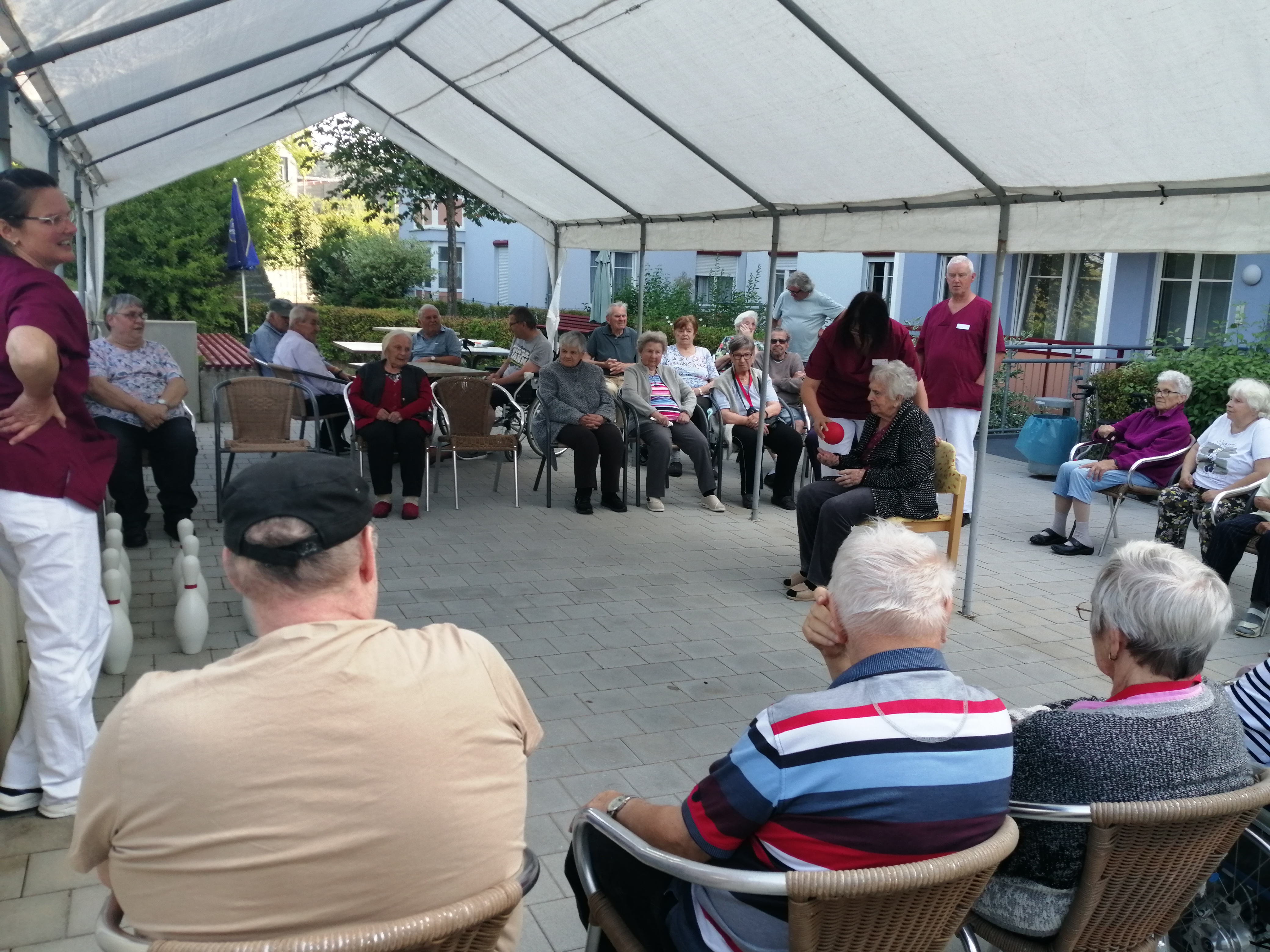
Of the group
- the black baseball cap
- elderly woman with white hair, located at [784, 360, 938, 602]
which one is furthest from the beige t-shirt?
elderly woman with white hair, located at [784, 360, 938, 602]

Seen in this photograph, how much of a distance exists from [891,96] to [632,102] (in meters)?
2.09

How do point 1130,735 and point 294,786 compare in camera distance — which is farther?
point 1130,735

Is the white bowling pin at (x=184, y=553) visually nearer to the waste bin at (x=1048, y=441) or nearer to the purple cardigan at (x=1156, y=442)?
the purple cardigan at (x=1156, y=442)

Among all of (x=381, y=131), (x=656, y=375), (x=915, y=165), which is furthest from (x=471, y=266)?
(x=915, y=165)

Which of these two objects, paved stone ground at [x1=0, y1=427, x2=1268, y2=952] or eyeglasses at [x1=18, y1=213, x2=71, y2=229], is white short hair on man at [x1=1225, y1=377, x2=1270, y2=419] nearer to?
paved stone ground at [x1=0, y1=427, x2=1268, y2=952]

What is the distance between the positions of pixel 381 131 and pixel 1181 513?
24.6 feet

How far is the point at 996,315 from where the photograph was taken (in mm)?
5191

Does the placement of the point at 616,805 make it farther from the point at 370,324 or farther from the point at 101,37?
the point at 370,324

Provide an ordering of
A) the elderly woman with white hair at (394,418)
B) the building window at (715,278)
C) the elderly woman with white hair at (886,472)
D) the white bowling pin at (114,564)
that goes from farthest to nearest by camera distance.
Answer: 1. the building window at (715,278)
2. the elderly woman with white hair at (394,418)
3. the elderly woman with white hair at (886,472)
4. the white bowling pin at (114,564)

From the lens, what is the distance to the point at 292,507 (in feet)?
4.91

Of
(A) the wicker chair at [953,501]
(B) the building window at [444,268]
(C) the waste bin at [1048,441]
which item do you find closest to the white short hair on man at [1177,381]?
(A) the wicker chair at [953,501]

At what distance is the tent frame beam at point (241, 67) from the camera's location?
19.2 feet

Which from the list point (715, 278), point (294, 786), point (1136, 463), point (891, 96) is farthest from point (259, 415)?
point (715, 278)

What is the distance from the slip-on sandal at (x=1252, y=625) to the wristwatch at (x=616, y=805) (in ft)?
14.7
